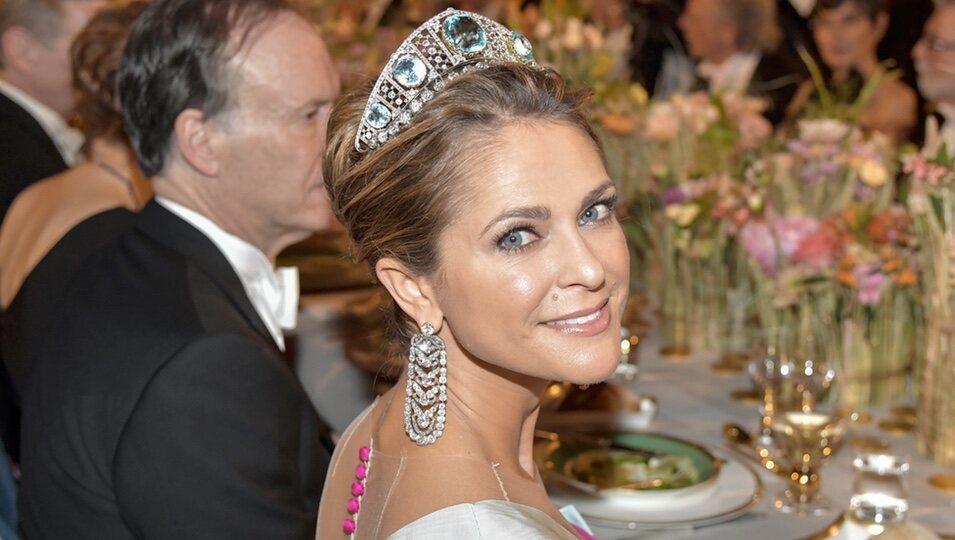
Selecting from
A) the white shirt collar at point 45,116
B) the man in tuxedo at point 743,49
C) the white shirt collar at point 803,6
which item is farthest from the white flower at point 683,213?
the white shirt collar at point 803,6

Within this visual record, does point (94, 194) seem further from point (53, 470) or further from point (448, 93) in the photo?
point (448, 93)

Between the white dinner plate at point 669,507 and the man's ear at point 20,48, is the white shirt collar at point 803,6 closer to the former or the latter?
the man's ear at point 20,48

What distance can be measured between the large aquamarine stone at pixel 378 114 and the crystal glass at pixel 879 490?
40.7 inches

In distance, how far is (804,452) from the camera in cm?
201

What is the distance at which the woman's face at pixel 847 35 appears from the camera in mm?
5297

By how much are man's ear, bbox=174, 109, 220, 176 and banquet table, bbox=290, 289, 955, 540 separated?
0.73 m

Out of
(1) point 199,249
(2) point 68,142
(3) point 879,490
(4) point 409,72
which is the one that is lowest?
(2) point 68,142

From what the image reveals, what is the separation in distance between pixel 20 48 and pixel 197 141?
2.15m

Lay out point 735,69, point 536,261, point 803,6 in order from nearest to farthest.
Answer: point 536,261 → point 803,6 → point 735,69

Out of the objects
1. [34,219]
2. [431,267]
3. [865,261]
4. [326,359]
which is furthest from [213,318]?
[34,219]

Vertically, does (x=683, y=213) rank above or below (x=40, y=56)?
above

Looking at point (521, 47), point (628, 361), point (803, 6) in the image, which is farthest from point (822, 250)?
point (803, 6)

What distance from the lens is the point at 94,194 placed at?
304cm

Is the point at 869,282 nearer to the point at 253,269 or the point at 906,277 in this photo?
the point at 906,277
